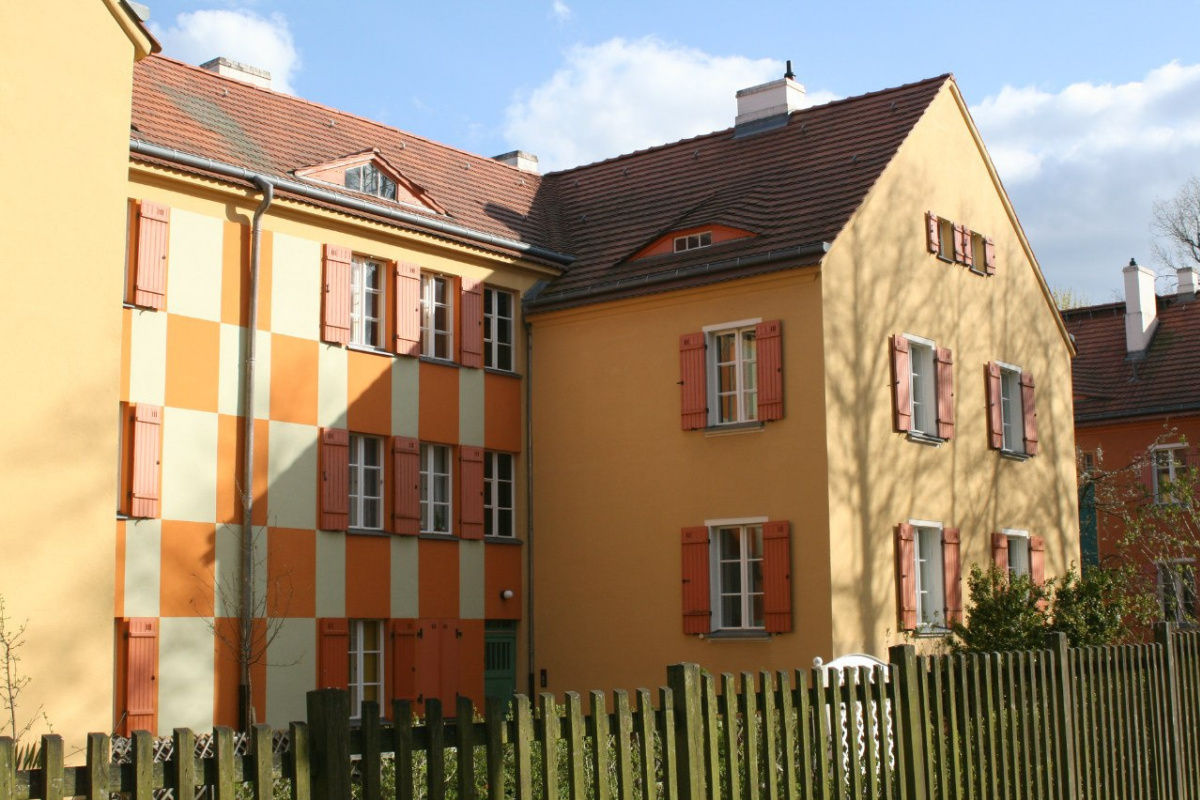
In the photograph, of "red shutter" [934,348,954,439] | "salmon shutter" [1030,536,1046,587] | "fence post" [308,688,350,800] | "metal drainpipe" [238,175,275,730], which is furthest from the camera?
"salmon shutter" [1030,536,1046,587]

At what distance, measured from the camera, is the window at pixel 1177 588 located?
30.0 m

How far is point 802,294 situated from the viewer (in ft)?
67.1

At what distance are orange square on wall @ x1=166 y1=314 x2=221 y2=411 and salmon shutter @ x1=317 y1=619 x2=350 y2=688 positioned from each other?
3.31 meters

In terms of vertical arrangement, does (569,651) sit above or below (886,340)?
below

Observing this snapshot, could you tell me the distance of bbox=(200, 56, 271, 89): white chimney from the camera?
77.8 ft

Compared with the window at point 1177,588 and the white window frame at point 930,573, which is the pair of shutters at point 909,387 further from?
the window at point 1177,588

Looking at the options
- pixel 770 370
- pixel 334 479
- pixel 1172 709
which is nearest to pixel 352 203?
pixel 334 479

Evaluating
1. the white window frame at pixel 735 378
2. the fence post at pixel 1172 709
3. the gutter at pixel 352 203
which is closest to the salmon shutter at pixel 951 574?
the white window frame at pixel 735 378

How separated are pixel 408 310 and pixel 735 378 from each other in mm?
4795

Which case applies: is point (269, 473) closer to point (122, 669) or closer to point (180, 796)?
point (122, 669)

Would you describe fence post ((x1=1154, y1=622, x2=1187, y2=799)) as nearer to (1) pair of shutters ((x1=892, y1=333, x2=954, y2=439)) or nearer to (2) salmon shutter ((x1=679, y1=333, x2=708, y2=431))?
(2) salmon shutter ((x1=679, y1=333, x2=708, y2=431))

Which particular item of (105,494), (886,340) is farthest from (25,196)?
(886,340)

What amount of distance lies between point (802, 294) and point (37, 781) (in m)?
17.6

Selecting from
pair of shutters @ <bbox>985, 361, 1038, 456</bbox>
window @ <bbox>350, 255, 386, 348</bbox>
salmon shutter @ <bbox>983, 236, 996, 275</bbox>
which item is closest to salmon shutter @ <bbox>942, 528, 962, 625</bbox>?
pair of shutters @ <bbox>985, 361, 1038, 456</bbox>
